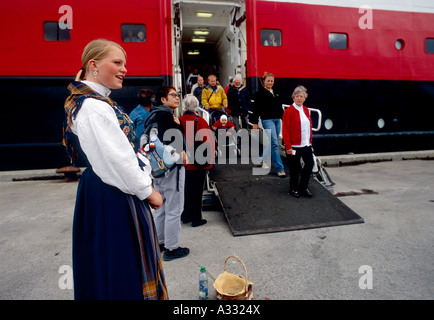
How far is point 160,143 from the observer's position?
2.59 meters

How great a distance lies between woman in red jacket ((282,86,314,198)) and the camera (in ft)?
13.9

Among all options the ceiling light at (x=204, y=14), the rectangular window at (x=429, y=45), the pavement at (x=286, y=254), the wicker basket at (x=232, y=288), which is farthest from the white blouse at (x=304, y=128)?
the rectangular window at (x=429, y=45)

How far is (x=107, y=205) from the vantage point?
4.50 feet

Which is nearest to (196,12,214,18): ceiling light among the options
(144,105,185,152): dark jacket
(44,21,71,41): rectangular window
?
(44,21,71,41): rectangular window

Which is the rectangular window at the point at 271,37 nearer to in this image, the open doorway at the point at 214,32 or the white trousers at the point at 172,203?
the open doorway at the point at 214,32

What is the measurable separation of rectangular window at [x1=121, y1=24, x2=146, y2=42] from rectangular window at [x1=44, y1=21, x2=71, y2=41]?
3.96 ft

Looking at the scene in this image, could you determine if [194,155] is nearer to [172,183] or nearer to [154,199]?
[172,183]

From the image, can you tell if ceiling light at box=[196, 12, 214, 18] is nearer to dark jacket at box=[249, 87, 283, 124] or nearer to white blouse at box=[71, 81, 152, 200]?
dark jacket at box=[249, 87, 283, 124]

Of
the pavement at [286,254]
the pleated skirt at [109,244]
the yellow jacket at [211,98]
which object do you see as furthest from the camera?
the yellow jacket at [211,98]

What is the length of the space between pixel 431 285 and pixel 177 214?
2.33 meters

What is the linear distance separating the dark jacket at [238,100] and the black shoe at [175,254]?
4.12 meters

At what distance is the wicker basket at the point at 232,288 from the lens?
6.77 ft

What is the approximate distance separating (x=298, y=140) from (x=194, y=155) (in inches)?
68.0

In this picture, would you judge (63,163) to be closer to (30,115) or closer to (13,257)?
(30,115)
